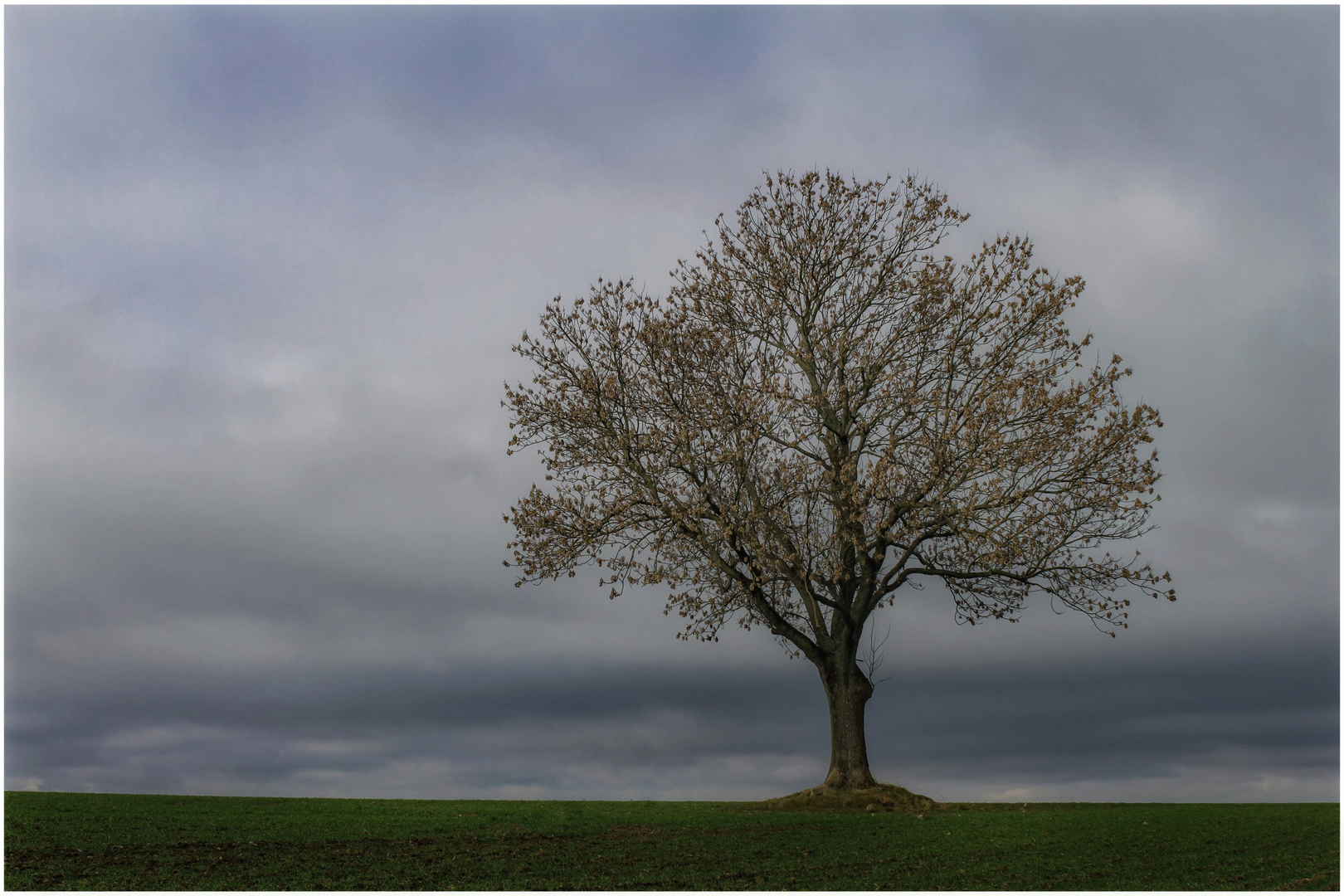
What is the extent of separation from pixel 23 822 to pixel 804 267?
67.2ft

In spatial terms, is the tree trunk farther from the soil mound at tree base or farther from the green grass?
the green grass

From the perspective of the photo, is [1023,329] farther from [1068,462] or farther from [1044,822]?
[1044,822]

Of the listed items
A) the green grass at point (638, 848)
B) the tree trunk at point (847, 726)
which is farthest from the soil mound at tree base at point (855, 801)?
the green grass at point (638, 848)

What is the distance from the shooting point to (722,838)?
54.4 feet

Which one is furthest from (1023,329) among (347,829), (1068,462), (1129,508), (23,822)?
(23,822)

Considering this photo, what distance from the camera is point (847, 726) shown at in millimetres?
23703

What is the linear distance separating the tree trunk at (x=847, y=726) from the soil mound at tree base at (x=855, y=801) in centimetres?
28

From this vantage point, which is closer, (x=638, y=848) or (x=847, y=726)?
(x=638, y=848)

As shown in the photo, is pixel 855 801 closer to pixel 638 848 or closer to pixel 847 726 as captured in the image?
pixel 847 726

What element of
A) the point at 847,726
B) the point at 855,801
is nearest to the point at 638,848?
the point at 855,801

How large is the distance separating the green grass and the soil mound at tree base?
121 cm

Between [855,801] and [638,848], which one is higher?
[638,848]

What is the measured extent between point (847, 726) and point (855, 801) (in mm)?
1862

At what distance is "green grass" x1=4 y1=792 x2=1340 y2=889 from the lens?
12.4 m
